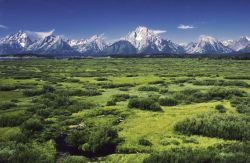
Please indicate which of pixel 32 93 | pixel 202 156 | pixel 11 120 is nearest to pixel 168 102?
pixel 11 120

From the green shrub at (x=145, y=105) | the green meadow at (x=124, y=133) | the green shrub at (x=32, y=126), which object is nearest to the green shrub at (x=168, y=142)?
the green meadow at (x=124, y=133)

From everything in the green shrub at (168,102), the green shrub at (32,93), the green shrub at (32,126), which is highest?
the green shrub at (32,126)

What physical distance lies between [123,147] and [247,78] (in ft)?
232

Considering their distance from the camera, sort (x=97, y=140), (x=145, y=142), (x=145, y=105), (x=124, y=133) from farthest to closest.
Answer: (x=145, y=105) → (x=124, y=133) → (x=145, y=142) → (x=97, y=140)

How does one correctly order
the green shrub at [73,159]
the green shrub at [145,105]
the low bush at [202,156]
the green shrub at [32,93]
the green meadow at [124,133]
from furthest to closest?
the green shrub at [32,93] < the green shrub at [145,105] < the green meadow at [124,133] < the green shrub at [73,159] < the low bush at [202,156]

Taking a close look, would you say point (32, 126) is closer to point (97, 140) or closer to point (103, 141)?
point (97, 140)

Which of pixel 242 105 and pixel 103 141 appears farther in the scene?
pixel 242 105

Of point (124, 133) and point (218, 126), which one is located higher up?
point (218, 126)

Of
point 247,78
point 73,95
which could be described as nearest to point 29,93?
point 73,95

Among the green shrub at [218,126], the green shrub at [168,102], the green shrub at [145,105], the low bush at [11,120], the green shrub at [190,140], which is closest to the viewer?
the green shrub at [190,140]

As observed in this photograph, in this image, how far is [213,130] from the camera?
28.6 metres

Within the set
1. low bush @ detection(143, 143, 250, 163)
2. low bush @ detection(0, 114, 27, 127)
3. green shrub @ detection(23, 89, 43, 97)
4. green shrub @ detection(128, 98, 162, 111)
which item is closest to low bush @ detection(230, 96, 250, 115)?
green shrub @ detection(128, 98, 162, 111)

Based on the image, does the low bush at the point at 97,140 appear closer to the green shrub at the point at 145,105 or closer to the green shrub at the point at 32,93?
the green shrub at the point at 145,105

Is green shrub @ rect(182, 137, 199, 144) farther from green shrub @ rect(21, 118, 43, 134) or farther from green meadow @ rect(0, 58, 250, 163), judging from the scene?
green shrub @ rect(21, 118, 43, 134)
